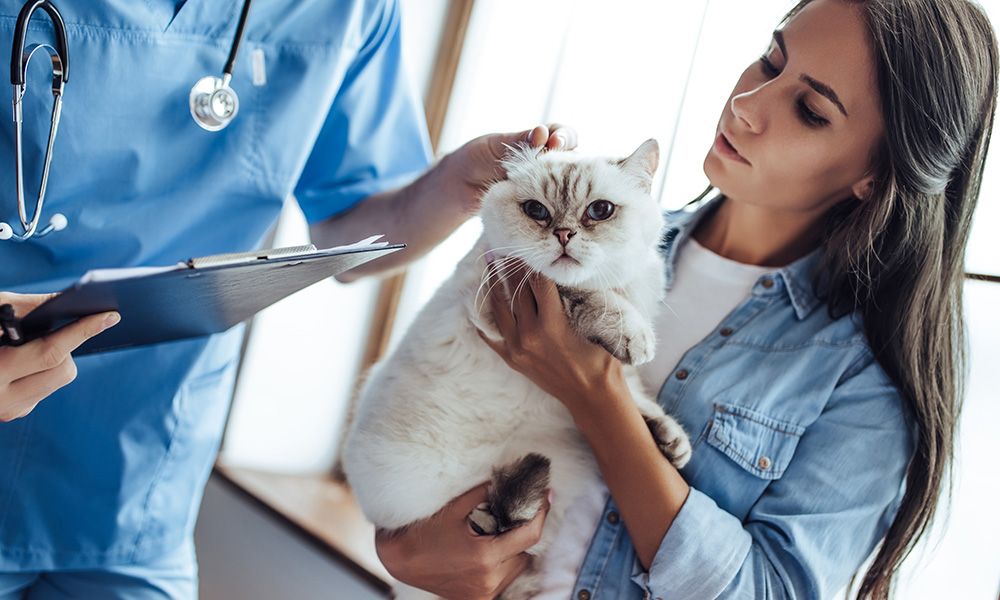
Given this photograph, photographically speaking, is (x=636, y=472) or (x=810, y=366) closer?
(x=636, y=472)

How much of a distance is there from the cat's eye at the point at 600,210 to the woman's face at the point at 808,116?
0.22 meters

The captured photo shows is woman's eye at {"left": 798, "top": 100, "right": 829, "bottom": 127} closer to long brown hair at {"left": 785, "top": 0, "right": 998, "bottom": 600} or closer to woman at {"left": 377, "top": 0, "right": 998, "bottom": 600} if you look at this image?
woman at {"left": 377, "top": 0, "right": 998, "bottom": 600}

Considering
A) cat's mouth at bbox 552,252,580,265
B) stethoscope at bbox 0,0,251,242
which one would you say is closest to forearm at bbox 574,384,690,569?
cat's mouth at bbox 552,252,580,265

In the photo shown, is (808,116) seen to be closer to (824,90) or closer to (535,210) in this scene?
(824,90)

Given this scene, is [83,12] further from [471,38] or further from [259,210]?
[471,38]

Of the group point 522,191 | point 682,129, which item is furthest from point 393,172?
point 682,129

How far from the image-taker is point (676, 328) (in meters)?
1.38

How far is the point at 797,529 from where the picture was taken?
1.11 metres

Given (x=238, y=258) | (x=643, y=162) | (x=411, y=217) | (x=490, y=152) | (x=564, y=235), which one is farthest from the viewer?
(x=411, y=217)

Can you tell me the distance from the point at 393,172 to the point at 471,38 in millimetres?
1045

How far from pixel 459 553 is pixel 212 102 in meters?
0.85

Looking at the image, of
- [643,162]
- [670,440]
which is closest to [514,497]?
[670,440]

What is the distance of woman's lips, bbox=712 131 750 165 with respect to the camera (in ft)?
4.07

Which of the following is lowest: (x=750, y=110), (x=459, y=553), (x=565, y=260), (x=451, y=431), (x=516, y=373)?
(x=459, y=553)
